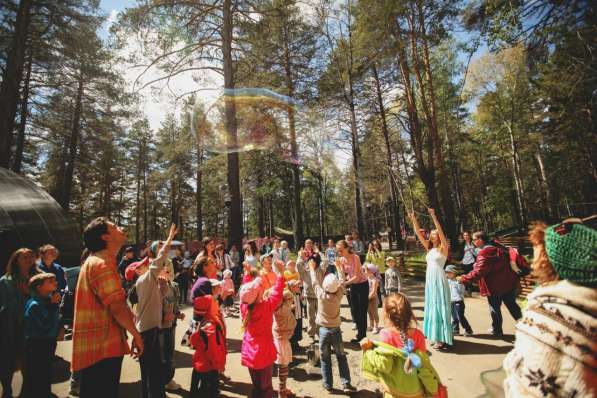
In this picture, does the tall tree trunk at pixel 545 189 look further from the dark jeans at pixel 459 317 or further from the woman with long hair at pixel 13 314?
the woman with long hair at pixel 13 314

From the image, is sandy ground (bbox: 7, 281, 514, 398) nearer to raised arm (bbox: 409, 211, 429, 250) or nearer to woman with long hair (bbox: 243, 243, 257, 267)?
raised arm (bbox: 409, 211, 429, 250)

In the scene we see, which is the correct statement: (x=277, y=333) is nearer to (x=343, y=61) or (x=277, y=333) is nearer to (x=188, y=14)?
(x=188, y=14)

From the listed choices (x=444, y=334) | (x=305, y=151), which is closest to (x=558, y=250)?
(x=444, y=334)

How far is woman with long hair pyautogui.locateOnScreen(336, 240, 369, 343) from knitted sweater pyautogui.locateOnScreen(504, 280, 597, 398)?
15.0 ft

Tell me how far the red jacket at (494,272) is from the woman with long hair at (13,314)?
6977 millimetres

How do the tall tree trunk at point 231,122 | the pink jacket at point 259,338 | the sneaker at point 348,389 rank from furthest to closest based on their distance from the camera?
the tall tree trunk at point 231,122
the sneaker at point 348,389
the pink jacket at point 259,338

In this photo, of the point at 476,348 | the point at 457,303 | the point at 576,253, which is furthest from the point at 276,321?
the point at 457,303

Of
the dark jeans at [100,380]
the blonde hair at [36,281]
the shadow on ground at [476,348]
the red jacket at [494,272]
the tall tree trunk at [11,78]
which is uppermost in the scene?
the tall tree trunk at [11,78]

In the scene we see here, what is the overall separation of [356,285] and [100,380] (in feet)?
15.0

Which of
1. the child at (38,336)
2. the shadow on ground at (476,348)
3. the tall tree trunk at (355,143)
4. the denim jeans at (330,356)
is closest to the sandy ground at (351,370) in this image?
the shadow on ground at (476,348)

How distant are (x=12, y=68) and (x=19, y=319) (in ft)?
54.1

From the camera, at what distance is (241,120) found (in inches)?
500

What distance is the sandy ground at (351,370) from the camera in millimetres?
4152

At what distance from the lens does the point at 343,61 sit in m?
21.5
